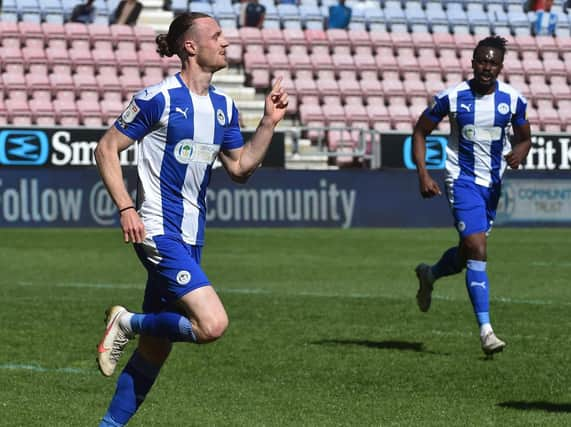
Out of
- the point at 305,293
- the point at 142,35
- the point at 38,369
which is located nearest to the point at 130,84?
the point at 142,35

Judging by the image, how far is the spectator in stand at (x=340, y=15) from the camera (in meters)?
31.0

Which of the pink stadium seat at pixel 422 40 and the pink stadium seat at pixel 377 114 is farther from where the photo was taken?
the pink stadium seat at pixel 422 40

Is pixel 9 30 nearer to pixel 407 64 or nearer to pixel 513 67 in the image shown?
pixel 407 64

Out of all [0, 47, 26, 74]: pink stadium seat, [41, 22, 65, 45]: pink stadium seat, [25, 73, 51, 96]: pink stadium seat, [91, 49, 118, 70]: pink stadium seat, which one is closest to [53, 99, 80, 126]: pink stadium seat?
[25, 73, 51, 96]: pink stadium seat

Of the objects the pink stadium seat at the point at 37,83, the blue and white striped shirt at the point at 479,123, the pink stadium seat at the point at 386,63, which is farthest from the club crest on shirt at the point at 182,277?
the pink stadium seat at the point at 386,63

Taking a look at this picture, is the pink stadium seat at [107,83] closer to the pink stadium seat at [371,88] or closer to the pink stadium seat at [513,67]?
the pink stadium seat at [371,88]

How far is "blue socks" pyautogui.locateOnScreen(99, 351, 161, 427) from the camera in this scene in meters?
5.89

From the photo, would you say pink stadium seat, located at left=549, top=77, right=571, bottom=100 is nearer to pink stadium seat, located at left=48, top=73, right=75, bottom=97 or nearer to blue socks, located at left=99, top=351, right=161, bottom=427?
pink stadium seat, located at left=48, top=73, right=75, bottom=97

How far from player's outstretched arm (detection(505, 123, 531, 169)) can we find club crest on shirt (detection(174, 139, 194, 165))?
418 centimetres

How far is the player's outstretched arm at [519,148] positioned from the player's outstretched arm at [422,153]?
0.59 metres

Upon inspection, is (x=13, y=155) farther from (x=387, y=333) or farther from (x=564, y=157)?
(x=387, y=333)

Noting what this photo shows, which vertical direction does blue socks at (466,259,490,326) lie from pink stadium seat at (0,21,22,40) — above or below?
below

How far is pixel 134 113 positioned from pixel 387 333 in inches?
198

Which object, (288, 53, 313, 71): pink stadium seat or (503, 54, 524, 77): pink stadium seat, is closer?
(288, 53, 313, 71): pink stadium seat
